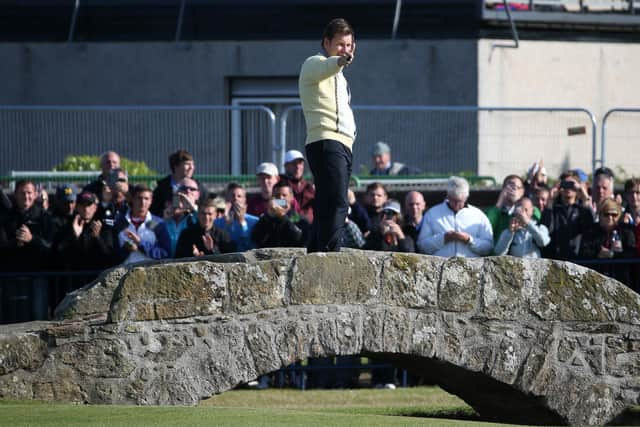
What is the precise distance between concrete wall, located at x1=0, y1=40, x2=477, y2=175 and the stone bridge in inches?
501

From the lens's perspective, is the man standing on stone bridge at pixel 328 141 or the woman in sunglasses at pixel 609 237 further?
the woman in sunglasses at pixel 609 237

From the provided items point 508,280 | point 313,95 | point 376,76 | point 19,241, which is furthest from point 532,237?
point 376,76

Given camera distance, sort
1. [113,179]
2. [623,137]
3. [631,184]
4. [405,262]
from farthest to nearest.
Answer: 1. [623,137]
2. [631,184]
3. [113,179]
4. [405,262]

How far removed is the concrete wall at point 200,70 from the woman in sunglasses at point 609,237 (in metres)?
9.66

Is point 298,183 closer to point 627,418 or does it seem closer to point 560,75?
point 627,418

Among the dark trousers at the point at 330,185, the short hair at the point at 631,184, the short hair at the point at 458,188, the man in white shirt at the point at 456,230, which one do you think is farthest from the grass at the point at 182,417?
the short hair at the point at 631,184

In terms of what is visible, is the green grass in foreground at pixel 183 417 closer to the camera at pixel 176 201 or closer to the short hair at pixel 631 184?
the camera at pixel 176 201

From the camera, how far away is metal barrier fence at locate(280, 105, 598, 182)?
16797 mm

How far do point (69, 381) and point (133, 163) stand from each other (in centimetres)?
834

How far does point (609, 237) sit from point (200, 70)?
11571 mm

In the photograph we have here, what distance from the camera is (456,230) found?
509 inches

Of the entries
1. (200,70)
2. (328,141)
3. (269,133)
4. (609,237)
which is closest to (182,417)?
(328,141)

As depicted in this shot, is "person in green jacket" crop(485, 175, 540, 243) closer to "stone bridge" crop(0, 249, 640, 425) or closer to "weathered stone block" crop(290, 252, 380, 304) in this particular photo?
"stone bridge" crop(0, 249, 640, 425)

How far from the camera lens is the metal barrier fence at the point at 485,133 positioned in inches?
661
